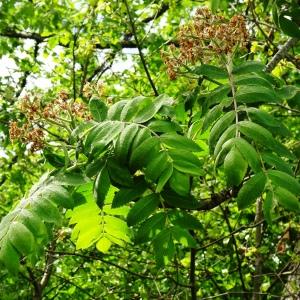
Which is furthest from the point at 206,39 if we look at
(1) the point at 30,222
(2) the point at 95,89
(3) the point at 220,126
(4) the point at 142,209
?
(1) the point at 30,222

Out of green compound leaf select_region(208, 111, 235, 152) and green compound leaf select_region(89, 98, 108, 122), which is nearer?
green compound leaf select_region(208, 111, 235, 152)

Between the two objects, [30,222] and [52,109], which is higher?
[52,109]

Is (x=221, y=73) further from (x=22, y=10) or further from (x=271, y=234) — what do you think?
(x=271, y=234)

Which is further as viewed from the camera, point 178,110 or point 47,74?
point 47,74

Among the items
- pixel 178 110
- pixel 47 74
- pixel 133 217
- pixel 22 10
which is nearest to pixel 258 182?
pixel 133 217

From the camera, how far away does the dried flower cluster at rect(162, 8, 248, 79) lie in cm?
192

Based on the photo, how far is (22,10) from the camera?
215 inches

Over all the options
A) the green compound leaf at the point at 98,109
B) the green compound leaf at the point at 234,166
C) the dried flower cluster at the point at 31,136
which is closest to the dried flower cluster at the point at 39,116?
the dried flower cluster at the point at 31,136

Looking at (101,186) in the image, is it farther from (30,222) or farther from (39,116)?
(39,116)

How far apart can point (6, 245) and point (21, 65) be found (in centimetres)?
595

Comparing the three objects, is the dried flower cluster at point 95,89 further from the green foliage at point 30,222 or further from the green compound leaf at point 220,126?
the green compound leaf at point 220,126

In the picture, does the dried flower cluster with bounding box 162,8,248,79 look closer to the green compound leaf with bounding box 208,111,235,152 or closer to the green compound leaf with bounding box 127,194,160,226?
the green compound leaf with bounding box 208,111,235,152

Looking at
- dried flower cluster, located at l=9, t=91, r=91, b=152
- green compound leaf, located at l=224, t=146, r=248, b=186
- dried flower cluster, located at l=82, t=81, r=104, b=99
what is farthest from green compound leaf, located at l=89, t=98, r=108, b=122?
green compound leaf, located at l=224, t=146, r=248, b=186

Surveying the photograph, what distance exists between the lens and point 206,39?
1947 millimetres
